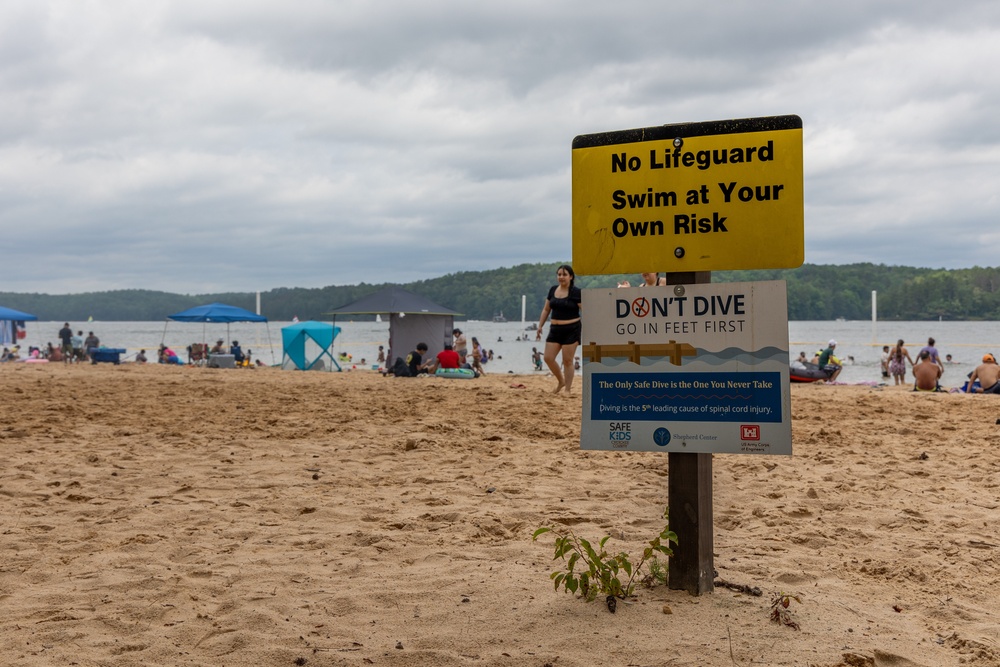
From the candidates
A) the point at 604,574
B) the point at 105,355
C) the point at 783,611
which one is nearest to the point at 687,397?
the point at 604,574

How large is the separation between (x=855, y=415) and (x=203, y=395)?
8.07 meters

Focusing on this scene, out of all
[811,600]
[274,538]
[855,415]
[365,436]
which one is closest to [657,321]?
[811,600]

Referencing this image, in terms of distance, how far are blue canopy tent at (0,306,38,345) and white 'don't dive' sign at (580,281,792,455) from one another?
31453mm

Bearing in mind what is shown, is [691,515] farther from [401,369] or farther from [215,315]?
[215,315]

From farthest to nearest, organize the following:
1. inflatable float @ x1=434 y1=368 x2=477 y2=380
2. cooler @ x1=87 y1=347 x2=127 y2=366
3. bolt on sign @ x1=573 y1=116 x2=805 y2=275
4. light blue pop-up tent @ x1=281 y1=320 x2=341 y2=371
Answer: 1. cooler @ x1=87 y1=347 x2=127 y2=366
2. light blue pop-up tent @ x1=281 y1=320 x2=341 y2=371
3. inflatable float @ x1=434 y1=368 x2=477 y2=380
4. bolt on sign @ x1=573 y1=116 x2=805 y2=275

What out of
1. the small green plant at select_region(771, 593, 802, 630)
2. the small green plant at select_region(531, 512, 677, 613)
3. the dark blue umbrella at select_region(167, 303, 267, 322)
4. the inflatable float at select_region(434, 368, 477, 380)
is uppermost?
the dark blue umbrella at select_region(167, 303, 267, 322)

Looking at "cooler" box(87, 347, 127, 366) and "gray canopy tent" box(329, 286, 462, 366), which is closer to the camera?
"gray canopy tent" box(329, 286, 462, 366)

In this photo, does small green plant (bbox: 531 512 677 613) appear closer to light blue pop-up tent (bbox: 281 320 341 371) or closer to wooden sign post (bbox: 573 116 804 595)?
wooden sign post (bbox: 573 116 804 595)

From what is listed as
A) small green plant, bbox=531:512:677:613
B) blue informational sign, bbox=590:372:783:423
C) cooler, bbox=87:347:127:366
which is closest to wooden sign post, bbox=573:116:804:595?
blue informational sign, bbox=590:372:783:423

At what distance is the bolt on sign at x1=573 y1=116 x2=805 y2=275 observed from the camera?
3.33 metres

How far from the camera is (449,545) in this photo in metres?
4.41

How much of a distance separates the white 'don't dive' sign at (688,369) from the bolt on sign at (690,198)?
0.13 m

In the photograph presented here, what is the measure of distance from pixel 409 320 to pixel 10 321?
745 inches

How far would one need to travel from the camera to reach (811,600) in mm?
3541
